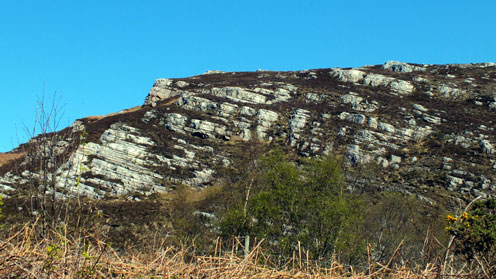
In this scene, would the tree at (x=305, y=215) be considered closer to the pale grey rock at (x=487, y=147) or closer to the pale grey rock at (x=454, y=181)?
the pale grey rock at (x=454, y=181)

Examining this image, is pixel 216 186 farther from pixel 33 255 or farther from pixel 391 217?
pixel 33 255

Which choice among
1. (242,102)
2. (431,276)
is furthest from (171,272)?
(242,102)

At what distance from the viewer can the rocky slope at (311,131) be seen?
133ft

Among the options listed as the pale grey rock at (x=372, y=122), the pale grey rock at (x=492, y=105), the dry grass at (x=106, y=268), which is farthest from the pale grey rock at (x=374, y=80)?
the dry grass at (x=106, y=268)

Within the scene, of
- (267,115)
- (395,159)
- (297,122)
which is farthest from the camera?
(267,115)

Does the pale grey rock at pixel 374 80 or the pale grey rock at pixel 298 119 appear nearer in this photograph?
the pale grey rock at pixel 298 119

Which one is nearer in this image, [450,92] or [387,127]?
[387,127]

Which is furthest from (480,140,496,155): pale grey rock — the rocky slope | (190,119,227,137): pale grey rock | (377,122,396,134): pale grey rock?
(190,119,227,137): pale grey rock

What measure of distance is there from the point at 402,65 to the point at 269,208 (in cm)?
6301

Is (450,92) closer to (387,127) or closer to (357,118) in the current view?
(387,127)

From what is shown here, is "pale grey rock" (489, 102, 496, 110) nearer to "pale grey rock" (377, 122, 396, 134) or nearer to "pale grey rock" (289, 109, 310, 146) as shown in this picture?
"pale grey rock" (377, 122, 396, 134)

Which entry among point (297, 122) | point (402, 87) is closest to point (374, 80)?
point (402, 87)

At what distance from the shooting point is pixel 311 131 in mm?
51000

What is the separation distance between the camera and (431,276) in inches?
102
